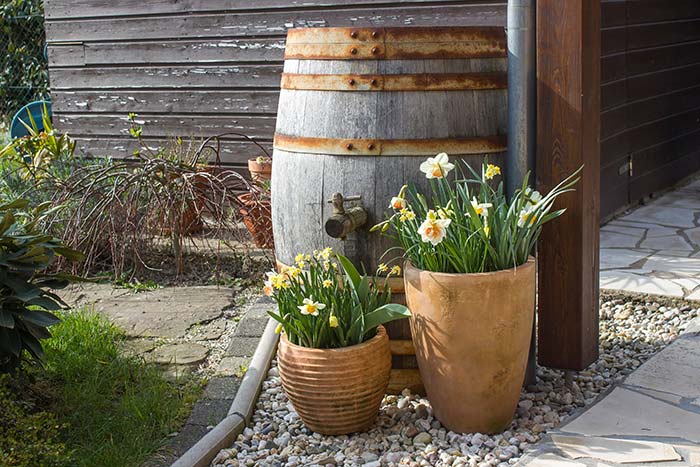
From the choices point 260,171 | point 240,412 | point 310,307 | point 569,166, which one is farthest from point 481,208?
point 260,171

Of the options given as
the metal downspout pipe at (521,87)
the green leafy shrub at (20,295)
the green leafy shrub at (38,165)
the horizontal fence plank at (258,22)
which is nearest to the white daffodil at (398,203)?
the metal downspout pipe at (521,87)

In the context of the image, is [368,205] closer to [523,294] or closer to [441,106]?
[441,106]

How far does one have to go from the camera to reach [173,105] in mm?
6926

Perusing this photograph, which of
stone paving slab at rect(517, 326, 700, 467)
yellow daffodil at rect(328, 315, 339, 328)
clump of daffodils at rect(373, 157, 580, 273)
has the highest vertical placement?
clump of daffodils at rect(373, 157, 580, 273)

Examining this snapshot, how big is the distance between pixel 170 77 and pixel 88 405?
405 centimetres

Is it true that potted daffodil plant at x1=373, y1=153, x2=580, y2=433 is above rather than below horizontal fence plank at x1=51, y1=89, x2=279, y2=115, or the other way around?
below

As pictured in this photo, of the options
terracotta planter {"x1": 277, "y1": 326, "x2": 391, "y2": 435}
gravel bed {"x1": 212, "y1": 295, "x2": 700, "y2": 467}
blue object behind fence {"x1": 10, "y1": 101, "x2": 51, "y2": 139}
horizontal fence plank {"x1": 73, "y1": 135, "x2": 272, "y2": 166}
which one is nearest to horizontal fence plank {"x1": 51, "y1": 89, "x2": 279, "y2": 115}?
horizontal fence plank {"x1": 73, "y1": 135, "x2": 272, "y2": 166}

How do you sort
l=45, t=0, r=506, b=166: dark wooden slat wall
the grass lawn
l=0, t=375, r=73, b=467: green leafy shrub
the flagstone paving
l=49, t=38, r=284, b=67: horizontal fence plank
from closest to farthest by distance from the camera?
l=0, t=375, r=73, b=467: green leafy shrub < the grass lawn < the flagstone paving < l=45, t=0, r=506, b=166: dark wooden slat wall < l=49, t=38, r=284, b=67: horizontal fence plank

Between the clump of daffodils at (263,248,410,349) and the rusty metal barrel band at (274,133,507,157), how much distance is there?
0.36 metres

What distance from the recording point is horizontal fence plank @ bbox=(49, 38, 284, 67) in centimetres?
645

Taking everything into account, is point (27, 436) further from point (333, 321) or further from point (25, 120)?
point (25, 120)

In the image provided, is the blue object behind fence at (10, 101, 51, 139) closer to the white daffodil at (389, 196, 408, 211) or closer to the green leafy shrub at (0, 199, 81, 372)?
the green leafy shrub at (0, 199, 81, 372)

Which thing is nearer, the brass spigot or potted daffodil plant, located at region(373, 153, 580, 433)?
potted daffodil plant, located at region(373, 153, 580, 433)

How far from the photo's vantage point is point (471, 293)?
2.89 metres
